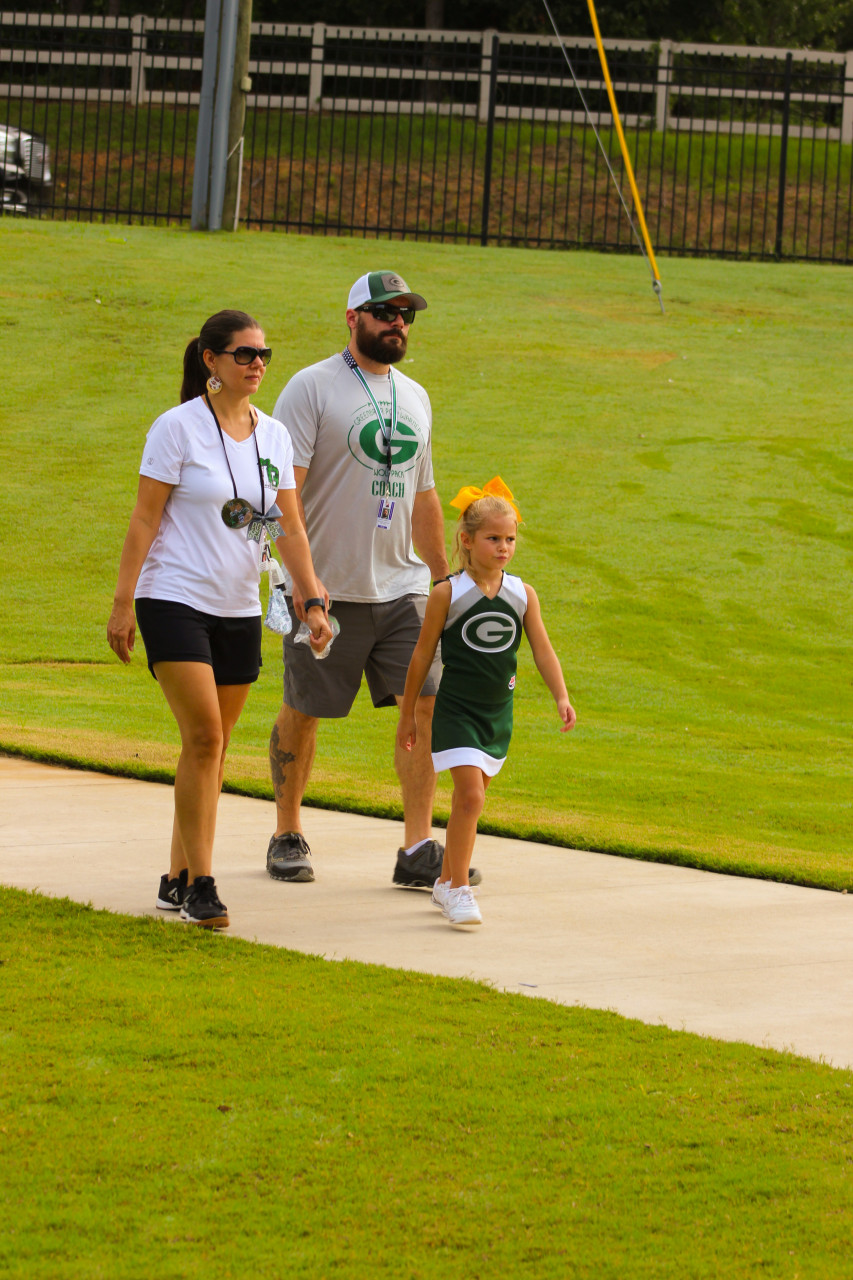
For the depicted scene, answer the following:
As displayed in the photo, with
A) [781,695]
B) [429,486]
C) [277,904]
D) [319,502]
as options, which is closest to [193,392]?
[319,502]

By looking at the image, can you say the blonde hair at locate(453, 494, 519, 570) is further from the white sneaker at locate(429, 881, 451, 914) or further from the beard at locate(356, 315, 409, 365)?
the white sneaker at locate(429, 881, 451, 914)

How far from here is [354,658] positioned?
6035mm

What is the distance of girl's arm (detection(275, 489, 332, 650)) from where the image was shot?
17.5 ft

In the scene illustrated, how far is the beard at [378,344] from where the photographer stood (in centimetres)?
588

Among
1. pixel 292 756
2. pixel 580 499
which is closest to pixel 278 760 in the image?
pixel 292 756

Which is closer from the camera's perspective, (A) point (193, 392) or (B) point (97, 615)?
(A) point (193, 392)

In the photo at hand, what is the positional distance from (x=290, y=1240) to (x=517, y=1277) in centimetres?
45

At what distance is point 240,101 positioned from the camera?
66.6 feet

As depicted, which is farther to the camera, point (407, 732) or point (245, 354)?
point (407, 732)

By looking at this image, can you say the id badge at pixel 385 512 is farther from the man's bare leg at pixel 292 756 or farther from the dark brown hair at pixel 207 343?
the dark brown hair at pixel 207 343

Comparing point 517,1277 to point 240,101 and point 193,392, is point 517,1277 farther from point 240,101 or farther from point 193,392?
point 240,101

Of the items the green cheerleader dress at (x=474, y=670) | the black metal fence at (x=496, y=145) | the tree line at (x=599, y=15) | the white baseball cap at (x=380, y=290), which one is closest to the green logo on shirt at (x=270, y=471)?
the green cheerleader dress at (x=474, y=670)

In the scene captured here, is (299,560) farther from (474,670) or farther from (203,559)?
(474,670)

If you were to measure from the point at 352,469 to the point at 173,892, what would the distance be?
1.72 metres
